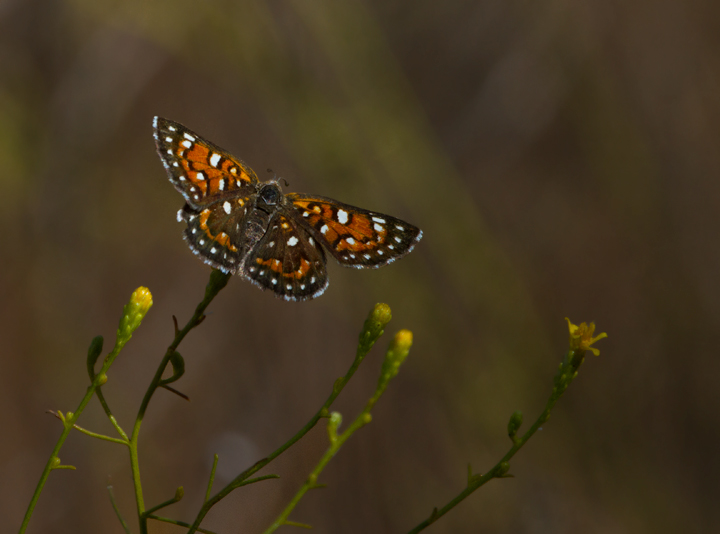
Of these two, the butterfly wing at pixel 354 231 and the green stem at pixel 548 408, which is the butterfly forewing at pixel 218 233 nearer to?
the butterfly wing at pixel 354 231

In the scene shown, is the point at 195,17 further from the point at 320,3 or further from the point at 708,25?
the point at 708,25

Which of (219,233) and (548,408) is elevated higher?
(548,408)

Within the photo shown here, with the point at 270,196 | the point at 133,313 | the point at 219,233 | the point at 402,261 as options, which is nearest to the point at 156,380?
the point at 133,313

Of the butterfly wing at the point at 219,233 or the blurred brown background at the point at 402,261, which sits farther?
the blurred brown background at the point at 402,261

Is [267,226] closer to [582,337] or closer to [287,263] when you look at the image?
[287,263]

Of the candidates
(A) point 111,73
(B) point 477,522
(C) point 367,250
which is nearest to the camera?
(C) point 367,250

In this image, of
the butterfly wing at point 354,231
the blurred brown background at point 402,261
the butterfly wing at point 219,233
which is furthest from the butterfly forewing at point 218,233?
the blurred brown background at point 402,261

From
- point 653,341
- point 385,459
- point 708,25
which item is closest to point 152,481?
point 385,459

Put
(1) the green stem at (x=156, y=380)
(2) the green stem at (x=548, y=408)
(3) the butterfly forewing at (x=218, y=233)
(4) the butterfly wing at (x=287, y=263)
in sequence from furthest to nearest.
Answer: (4) the butterfly wing at (x=287, y=263) → (3) the butterfly forewing at (x=218, y=233) → (2) the green stem at (x=548, y=408) → (1) the green stem at (x=156, y=380)
